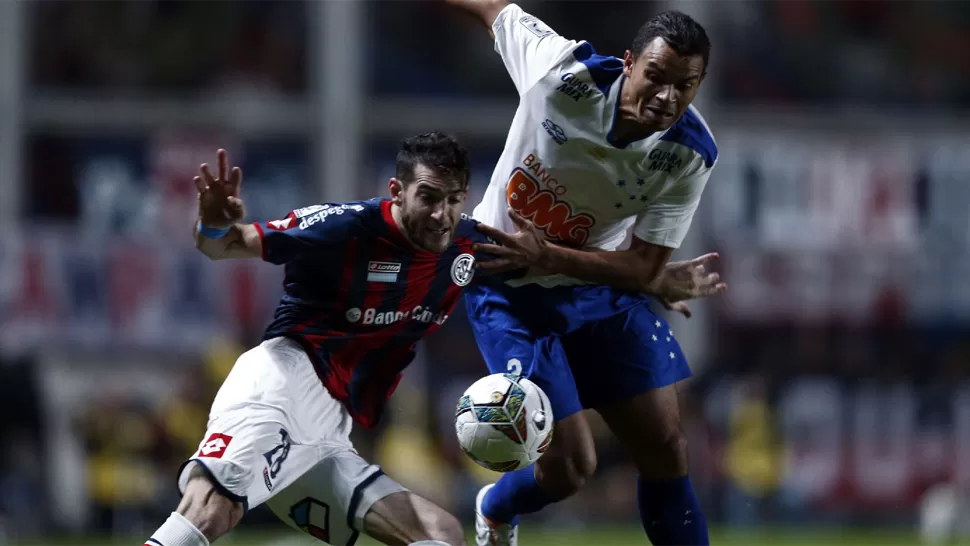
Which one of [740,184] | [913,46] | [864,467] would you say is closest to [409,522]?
[864,467]

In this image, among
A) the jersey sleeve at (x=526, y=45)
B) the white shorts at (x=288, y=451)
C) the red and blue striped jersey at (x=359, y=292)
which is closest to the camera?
the white shorts at (x=288, y=451)

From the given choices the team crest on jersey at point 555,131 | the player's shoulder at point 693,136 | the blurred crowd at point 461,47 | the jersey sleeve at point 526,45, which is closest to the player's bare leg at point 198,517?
the team crest on jersey at point 555,131

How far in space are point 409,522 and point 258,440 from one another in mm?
665

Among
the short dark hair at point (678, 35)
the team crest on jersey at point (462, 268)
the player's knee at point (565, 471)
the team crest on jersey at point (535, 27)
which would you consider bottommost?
the player's knee at point (565, 471)

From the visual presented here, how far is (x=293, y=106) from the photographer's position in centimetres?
1802

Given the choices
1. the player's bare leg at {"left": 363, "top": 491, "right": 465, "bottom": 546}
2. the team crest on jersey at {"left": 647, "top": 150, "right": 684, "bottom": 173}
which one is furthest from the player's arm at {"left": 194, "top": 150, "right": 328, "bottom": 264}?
the team crest on jersey at {"left": 647, "top": 150, "right": 684, "bottom": 173}

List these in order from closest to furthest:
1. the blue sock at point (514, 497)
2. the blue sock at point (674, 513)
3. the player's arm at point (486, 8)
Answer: the blue sock at point (674, 513) < the blue sock at point (514, 497) < the player's arm at point (486, 8)

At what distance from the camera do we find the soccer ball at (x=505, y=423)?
5.79 m

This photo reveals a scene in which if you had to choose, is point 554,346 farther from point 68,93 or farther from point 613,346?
point 68,93

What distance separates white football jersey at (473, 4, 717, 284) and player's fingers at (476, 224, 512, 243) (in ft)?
1.19

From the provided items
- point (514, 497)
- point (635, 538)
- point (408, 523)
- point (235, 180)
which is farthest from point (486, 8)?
point (635, 538)

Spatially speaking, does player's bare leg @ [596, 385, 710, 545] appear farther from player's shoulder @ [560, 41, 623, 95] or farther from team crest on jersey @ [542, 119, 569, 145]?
player's shoulder @ [560, 41, 623, 95]

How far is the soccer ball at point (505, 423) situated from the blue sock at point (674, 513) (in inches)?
26.1

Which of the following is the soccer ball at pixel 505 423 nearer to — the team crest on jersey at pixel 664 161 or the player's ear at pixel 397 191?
the player's ear at pixel 397 191
